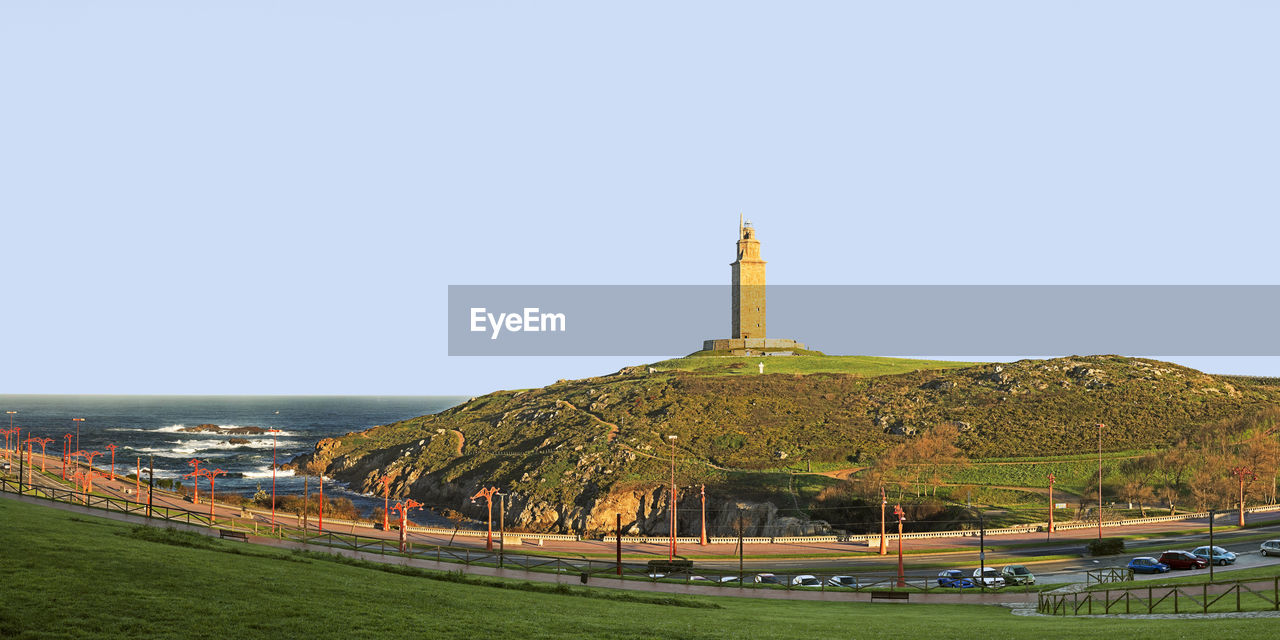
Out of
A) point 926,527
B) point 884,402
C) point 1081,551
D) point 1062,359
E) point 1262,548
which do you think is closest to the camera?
point 1262,548

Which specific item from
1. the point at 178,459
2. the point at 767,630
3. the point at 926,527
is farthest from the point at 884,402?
the point at 178,459

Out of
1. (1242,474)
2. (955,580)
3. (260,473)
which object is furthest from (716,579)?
(260,473)

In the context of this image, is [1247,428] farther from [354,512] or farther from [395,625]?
[395,625]

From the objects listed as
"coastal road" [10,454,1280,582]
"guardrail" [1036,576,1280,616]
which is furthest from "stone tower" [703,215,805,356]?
"guardrail" [1036,576,1280,616]

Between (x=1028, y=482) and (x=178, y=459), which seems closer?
(x=1028, y=482)

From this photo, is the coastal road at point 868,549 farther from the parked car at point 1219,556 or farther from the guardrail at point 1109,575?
the guardrail at point 1109,575

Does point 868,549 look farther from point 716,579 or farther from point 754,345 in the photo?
point 754,345
